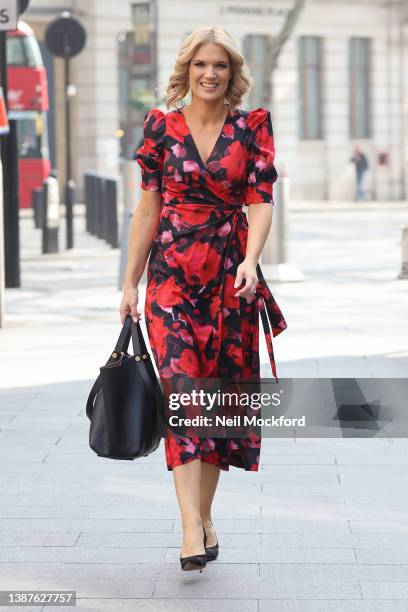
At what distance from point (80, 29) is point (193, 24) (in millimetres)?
22860

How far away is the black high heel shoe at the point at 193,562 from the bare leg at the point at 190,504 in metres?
0.01

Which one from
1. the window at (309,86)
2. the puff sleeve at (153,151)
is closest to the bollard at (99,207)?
the puff sleeve at (153,151)

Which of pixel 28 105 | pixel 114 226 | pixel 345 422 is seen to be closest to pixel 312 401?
pixel 345 422

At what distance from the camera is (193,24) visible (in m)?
44.8

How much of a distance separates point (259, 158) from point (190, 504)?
1080mm

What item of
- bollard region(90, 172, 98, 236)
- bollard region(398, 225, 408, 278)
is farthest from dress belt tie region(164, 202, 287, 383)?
bollard region(90, 172, 98, 236)

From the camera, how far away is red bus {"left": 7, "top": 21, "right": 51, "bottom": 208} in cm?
3116

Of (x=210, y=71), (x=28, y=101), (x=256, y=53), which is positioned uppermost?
(x=256, y=53)

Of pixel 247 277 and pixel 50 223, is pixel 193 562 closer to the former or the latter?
pixel 247 277

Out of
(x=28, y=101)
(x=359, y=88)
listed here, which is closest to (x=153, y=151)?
(x=28, y=101)

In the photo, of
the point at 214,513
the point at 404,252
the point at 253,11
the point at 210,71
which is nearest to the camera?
the point at 210,71

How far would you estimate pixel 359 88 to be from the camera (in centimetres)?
4750

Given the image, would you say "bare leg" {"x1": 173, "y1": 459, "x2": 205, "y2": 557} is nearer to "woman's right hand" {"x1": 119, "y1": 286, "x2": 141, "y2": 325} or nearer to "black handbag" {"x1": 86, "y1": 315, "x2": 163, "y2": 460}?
"black handbag" {"x1": 86, "y1": 315, "x2": 163, "y2": 460}

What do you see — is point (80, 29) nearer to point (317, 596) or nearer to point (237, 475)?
point (237, 475)
